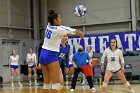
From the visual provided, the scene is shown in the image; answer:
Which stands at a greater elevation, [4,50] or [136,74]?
[4,50]

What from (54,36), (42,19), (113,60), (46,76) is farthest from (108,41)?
(54,36)

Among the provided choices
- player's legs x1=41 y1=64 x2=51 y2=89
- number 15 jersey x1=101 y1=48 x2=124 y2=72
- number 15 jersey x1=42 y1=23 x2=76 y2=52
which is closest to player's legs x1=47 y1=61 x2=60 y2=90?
player's legs x1=41 y1=64 x2=51 y2=89

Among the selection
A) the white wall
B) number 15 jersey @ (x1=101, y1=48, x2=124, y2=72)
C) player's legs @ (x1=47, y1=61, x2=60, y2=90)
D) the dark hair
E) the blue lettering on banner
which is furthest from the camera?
the white wall

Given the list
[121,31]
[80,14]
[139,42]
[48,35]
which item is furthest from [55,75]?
[121,31]

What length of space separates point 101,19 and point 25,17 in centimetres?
639

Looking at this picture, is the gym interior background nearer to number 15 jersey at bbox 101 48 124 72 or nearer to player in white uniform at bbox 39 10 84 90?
number 15 jersey at bbox 101 48 124 72

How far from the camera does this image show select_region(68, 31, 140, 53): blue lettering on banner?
846 inches

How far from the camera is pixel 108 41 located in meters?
22.3

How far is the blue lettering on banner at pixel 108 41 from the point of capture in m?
21.5

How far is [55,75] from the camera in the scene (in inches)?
255

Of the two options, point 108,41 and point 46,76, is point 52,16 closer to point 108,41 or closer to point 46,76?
point 46,76

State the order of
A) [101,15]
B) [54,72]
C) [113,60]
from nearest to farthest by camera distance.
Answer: [54,72]
[113,60]
[101,15]

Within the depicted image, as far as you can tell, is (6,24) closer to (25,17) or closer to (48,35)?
(25,17)

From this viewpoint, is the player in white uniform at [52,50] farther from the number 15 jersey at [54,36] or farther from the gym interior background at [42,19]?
the gym interior background at [42,19]
